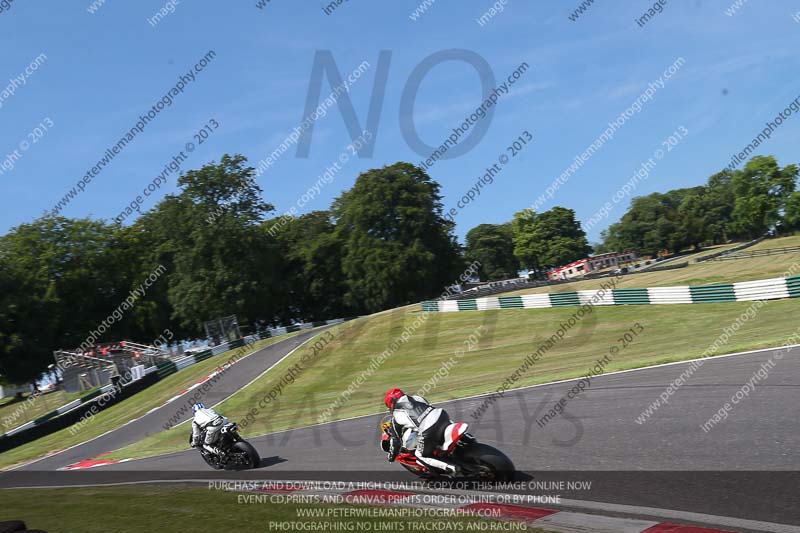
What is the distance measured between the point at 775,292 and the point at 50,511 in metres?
26.3

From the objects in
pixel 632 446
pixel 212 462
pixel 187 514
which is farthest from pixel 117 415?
pixel 632 446

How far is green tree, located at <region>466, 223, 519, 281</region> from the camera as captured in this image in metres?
147

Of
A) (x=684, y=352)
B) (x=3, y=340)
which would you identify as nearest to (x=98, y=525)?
(x=684, y=352)

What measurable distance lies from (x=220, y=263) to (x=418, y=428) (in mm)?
54507

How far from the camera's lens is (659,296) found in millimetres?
31797

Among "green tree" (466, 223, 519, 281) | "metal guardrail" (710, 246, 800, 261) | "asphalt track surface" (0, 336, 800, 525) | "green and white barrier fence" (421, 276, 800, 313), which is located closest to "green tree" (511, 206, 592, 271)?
"green tree" (466, 223, 519, 281)

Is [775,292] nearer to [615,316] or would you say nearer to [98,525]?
[615,316]

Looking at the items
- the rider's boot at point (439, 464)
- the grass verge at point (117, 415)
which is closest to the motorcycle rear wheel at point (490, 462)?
the rider's boot at point (439, 464)

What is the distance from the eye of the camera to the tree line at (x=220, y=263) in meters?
60.1

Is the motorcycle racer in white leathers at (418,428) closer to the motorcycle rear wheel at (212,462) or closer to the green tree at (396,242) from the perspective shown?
the motorcycle rear wheel at (212,462)

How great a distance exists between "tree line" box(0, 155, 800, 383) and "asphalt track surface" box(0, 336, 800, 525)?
44072 millimetres

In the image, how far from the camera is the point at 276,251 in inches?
2726

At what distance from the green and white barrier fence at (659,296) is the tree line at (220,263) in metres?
23.5

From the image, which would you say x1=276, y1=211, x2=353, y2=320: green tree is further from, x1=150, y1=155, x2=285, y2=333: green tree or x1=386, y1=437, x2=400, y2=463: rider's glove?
x1=386, y1=437, x2=400, y2=463: rider's glove
